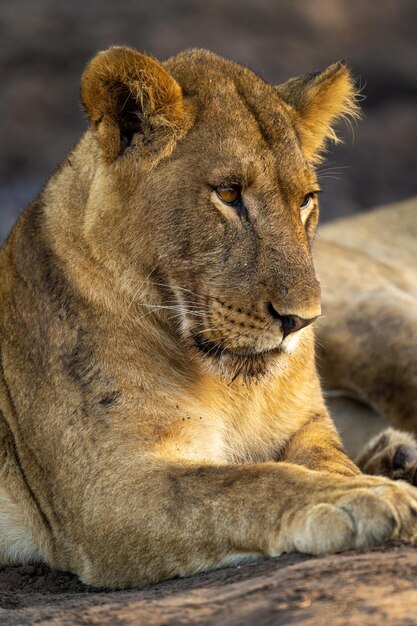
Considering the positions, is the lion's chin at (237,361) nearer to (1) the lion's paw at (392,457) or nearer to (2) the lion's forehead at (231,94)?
(2) the lion's forehead at (231,94)

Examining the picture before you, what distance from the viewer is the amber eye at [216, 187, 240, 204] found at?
3.23m

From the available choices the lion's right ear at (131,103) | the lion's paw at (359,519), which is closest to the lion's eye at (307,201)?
the lion's right ear at (131,103)

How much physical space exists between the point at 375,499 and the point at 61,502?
1.05 meters

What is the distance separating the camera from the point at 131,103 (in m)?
3.31

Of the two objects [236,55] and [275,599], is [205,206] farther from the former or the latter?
[236,55]

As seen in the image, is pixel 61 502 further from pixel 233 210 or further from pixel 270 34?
pixel 270 34

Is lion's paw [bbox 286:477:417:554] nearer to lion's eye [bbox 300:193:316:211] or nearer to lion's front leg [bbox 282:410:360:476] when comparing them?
lion's front leg [bbox 282:410:360:476]

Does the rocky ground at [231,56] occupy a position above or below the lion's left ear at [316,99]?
above

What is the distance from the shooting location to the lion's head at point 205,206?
10.3ft

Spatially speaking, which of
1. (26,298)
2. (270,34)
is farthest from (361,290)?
(270,34)

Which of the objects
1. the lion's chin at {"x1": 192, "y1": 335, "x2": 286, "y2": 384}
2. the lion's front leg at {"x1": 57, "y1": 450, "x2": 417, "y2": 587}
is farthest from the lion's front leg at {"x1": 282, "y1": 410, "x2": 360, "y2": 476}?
the lion's front leg at {"x1": 57, "y1": 450, "x2": 417, "y2": 587}

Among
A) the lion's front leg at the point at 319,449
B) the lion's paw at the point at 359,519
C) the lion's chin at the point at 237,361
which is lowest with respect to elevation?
the lion's paw at the point at 359,519

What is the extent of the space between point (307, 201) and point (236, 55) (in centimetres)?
706

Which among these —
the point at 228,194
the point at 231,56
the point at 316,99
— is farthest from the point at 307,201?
the point at 231,56
